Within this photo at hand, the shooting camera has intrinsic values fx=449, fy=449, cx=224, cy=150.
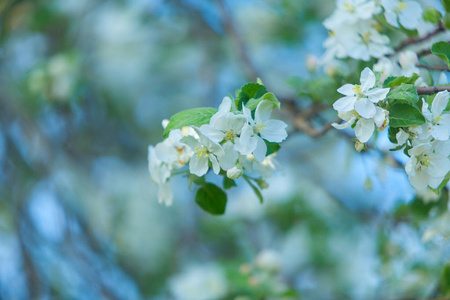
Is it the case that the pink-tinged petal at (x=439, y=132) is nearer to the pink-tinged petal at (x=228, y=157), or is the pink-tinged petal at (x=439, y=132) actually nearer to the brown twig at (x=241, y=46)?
the pink-tinged petal at (x=228, y=157)

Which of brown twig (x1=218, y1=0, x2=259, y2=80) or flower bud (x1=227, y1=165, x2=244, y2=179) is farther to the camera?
brown twig (x1=218, y1=0, x2=259, y2=80)

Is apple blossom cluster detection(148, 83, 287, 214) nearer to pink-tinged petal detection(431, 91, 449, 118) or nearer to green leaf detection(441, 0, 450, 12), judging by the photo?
pink-tinged petal detection(431, 91, 449, 118)

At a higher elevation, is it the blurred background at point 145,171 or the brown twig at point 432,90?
the blurred background at point 145,171

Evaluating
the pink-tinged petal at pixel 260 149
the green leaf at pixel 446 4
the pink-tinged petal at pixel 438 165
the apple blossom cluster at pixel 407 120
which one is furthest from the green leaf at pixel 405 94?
the green leaf at pixel 446 4

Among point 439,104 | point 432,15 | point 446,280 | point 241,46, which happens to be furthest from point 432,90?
point 241,46

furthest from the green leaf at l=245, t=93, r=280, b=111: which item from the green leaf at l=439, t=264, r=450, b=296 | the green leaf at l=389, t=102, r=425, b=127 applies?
the green leaf at l=439, t=264, r=450, b=296

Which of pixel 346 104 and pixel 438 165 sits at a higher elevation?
pixel 346 104

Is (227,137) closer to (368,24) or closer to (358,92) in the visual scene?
(358,92)
